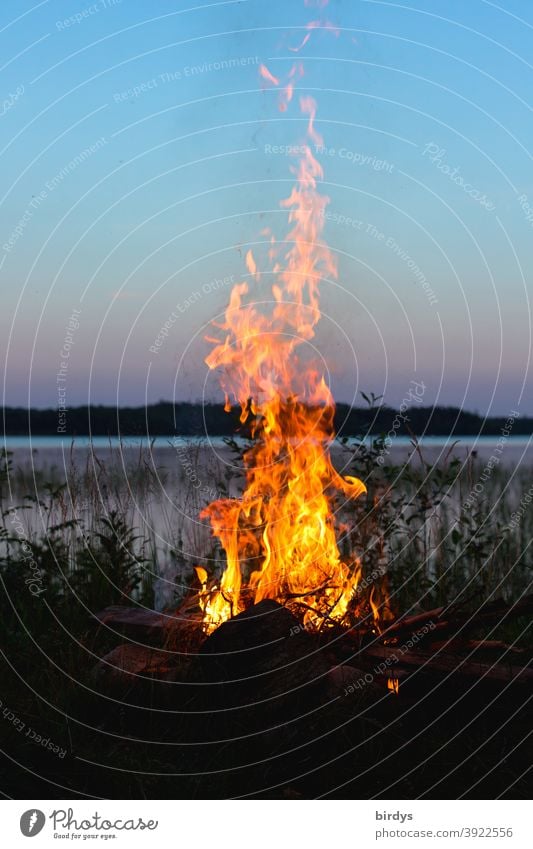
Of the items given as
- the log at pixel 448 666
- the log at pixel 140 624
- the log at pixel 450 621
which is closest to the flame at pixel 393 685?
the log at pixel 448 666

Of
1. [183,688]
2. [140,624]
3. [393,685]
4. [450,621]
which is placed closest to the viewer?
[393,685]

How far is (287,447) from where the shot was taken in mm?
7305

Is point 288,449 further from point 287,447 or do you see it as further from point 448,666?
point 448,666

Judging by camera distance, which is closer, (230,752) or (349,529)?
(230,752)

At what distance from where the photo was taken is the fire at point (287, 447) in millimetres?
6875

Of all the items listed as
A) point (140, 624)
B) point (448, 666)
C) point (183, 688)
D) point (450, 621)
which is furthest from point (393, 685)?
point (140, 624)

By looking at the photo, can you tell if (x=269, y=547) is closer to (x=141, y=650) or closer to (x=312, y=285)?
(x=141, y=650)

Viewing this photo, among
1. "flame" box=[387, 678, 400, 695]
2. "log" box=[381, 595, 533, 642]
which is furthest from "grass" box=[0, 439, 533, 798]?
"log" box=[381, 595, 533, 642]

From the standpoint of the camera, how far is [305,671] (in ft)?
19.3

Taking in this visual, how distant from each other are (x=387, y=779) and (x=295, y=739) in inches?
22.4

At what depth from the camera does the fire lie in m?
6.88

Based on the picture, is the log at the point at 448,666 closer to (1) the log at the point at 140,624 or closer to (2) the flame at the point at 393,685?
(2) the flame at the point at 393,685

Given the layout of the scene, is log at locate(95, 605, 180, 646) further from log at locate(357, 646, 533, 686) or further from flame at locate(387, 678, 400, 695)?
flame at locate(387, 678, 400, 695)

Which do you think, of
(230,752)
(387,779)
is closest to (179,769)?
(230,752)
